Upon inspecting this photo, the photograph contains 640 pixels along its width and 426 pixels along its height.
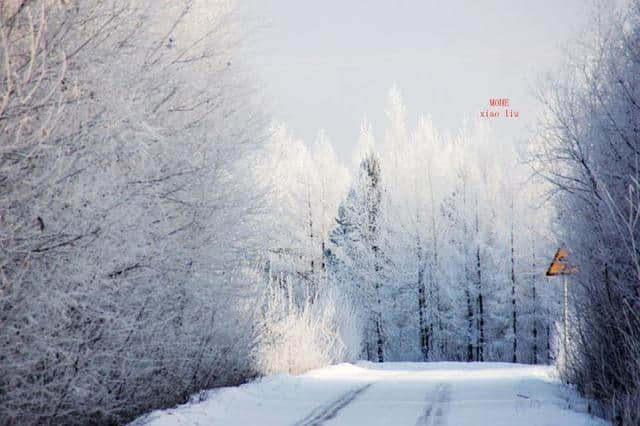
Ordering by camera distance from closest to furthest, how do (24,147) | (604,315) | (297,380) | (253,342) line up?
(24,147) < (604,315) < (253,342) < (297,380)

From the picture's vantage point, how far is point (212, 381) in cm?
1033

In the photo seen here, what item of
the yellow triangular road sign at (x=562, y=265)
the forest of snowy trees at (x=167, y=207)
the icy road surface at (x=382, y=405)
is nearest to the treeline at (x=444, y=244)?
the forest of snowy trees at (x=167, y=207)

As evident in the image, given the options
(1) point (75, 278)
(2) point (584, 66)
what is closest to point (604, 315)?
(2) point (584, 66)

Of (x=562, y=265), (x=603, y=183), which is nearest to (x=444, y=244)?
(x=562, y=265)

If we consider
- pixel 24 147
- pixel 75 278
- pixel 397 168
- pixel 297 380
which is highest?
pixel 397 168

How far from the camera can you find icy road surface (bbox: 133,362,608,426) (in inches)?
304

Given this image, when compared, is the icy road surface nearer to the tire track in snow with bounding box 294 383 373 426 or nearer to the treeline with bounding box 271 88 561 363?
the tire track in snow with bounding box 294 383 373 426

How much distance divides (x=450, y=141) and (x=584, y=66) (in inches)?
992

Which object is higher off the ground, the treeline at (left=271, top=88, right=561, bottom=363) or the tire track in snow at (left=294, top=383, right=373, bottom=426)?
the treeline at (left=271, top=88, right=561, bottom=363)

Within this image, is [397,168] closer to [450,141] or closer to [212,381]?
[450,141]

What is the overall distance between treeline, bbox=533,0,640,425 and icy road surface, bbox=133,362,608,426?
2.49 feet

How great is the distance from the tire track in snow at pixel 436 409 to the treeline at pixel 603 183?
191cm

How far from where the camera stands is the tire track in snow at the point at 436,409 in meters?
7.72

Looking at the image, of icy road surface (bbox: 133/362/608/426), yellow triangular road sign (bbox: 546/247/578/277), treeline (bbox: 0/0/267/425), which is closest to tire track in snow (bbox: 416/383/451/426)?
icy road surface (bbox: 133/362/608/426)
